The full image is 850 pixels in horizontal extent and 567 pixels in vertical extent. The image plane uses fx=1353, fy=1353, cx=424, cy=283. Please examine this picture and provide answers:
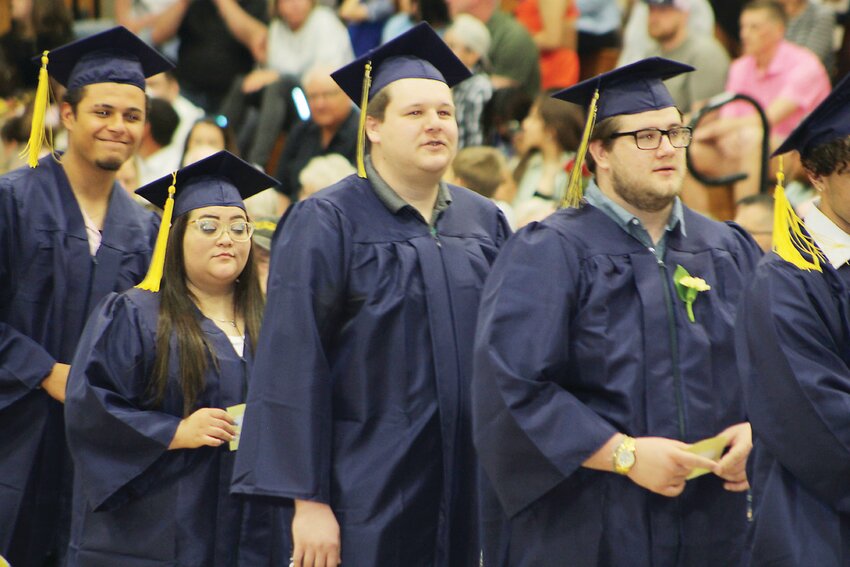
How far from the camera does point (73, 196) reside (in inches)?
201

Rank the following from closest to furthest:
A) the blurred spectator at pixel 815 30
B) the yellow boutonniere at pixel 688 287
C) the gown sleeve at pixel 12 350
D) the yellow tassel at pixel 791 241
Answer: the yellow tassel at pixel 791 241 → the yellow boutonniere at pixel 688 287 → the gown sleeve at pixel 12 350 → the blurred spectator at pixel 815 30

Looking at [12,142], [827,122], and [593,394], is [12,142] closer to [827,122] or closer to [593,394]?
[593,394]

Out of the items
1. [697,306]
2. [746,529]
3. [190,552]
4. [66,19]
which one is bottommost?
[190,552]

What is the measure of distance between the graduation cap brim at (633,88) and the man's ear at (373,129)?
624mm

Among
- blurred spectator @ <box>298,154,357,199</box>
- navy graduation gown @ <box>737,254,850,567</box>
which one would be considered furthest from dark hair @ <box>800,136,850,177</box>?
blurred spectator @ <box>298,154,357,199</box>

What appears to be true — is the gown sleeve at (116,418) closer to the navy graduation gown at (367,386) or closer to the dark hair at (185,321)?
the dark hair at (185,321)

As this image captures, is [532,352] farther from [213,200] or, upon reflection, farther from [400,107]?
[213,200]

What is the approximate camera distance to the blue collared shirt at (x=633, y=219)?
12.2 feet

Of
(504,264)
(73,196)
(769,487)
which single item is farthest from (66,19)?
(769,487)

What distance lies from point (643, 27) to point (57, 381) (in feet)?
18.6

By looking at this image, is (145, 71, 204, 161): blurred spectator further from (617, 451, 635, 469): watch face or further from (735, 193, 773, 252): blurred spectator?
(617, 451, 635, 469): watch face

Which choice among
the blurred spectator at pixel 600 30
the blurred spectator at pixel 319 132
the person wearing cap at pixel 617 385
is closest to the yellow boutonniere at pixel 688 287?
the person wearing cap at pixel 617 385

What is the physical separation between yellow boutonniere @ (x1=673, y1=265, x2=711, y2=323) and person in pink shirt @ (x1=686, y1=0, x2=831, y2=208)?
4095 mm

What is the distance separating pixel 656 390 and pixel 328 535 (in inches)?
39.6
